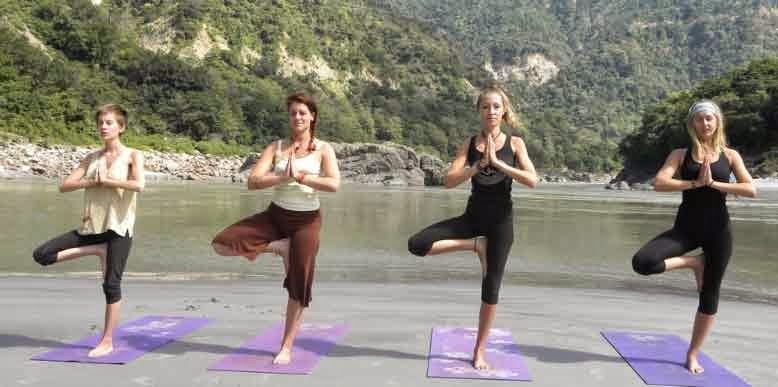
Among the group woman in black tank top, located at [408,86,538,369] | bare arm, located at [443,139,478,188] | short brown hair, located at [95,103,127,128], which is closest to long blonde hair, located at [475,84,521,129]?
woman in black tank top, located at [408,86,538,369]

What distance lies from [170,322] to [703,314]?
4460 millimetres

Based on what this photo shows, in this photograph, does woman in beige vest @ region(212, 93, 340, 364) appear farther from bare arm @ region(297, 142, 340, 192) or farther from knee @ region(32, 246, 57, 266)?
knee @ region(32, 246, 57, 266)

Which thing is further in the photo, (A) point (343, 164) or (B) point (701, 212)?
(A) point (343, 164)

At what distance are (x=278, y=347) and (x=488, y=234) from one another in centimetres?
191

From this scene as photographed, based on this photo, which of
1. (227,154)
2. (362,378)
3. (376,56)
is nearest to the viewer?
(362,378)

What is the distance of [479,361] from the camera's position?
4836 mm

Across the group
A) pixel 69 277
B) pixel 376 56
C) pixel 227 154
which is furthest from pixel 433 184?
pixel 376 56

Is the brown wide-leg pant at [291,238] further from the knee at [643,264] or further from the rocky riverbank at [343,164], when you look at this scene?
the rocky riverbank at [343,164]

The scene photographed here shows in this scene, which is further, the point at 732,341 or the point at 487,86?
the point at 732,341

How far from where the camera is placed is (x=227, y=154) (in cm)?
7850

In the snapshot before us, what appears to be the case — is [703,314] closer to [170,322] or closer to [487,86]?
[487,86]

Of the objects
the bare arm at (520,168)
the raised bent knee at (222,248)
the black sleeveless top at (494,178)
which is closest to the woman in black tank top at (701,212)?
the bare arm at (520,168)

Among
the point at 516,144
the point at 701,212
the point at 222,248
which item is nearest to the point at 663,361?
the point at 701,212

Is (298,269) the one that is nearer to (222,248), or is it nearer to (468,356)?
(222,248)
